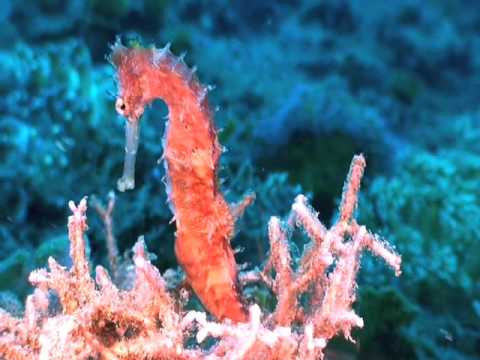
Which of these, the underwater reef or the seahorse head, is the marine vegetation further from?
the underwater reef

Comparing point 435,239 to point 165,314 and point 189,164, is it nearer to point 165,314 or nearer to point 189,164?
point 189,164

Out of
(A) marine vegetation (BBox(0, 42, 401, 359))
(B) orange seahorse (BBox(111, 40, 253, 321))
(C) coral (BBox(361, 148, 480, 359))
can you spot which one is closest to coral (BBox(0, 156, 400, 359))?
(A) marine vegetation (BBox(0, 42, 401, 359))

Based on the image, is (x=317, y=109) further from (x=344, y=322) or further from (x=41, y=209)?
(x=344, y=322)

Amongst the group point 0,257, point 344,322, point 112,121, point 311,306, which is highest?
Result: point 112,121

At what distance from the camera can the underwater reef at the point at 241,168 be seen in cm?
298

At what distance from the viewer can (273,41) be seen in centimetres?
848

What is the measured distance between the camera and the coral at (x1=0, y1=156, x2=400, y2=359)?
1.77 m

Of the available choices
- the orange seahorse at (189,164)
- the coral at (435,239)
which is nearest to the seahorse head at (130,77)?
the orange seahorse at (189,164)

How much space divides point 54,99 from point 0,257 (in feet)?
4.71

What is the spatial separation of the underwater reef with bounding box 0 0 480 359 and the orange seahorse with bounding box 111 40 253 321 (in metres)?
0.09

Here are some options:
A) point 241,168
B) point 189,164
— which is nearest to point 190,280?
point 189,164

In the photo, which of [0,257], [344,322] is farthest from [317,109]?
[344,322]

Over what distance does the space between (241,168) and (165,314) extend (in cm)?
241

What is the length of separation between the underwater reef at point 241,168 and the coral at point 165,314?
0.76ft
